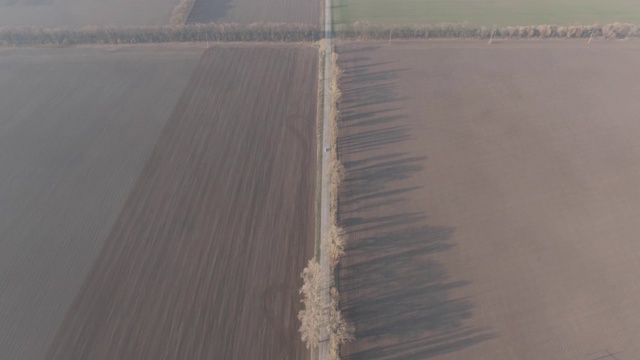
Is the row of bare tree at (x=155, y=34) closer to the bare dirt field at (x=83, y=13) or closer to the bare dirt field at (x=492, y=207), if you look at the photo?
the bare dirt field at (x=83, y=13)

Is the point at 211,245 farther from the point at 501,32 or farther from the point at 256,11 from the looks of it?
the point at 501,32

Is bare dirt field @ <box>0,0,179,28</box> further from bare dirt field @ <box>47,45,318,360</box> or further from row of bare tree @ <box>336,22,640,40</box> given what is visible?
row of bare tree @ <box>336,22,640,40</box>

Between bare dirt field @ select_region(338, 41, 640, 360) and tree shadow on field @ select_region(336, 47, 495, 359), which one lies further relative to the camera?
bare dirt field @ select_region(338, 41, 640, 360)

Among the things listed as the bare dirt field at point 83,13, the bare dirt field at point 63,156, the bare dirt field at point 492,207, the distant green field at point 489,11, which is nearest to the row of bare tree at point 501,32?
the distant green field at point 489,11

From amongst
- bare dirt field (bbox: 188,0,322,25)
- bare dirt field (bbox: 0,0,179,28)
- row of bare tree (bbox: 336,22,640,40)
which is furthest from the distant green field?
bare dirt field (bbox: 0,0,179,28)

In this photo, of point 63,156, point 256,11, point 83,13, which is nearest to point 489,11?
point 256,11

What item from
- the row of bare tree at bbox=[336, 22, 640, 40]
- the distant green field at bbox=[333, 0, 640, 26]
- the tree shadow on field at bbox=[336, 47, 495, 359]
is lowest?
the tree shadow on field at bbox=[336, 47, 495, 359]

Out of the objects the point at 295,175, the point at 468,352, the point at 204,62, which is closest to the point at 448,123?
the point at 295,175
